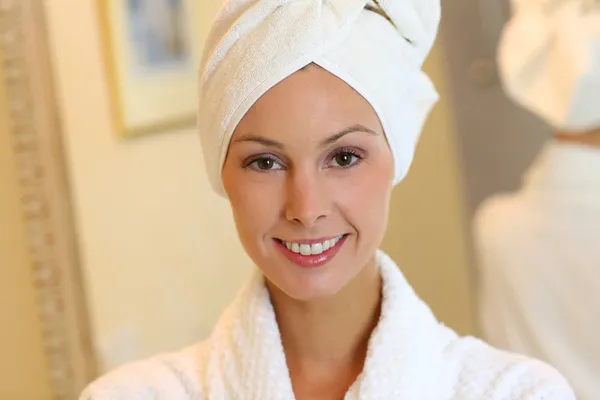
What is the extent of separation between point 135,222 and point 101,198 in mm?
86

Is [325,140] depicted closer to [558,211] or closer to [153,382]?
[153,382]

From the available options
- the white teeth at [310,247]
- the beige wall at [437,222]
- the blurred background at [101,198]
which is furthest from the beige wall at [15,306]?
the beige wall at [437,222]

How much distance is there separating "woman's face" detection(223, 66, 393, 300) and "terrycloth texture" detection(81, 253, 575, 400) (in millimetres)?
85

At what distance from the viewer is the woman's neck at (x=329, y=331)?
3.14ft

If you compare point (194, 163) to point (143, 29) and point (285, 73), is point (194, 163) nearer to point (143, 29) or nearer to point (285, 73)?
point (143, 29)

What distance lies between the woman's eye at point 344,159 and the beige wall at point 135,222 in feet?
1.81

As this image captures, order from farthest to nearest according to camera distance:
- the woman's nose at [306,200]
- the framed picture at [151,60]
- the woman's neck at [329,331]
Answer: the framed picture at [151,60], the woman's neck at [329,331], the woman's nose at [306,200]

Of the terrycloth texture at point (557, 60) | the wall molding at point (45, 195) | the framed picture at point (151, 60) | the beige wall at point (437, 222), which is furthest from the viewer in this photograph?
the beige wall at point (437, 222)

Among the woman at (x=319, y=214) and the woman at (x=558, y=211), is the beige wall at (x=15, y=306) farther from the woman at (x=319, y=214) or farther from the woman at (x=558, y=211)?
the woman at (x=558, y=211)

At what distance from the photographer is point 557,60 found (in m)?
1.52

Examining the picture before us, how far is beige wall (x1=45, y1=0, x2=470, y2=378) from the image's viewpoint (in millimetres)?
1279

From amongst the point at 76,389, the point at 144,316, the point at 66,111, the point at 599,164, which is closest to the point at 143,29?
the point at 66,111

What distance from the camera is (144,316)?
141 cm

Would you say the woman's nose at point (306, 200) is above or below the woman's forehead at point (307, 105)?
below
